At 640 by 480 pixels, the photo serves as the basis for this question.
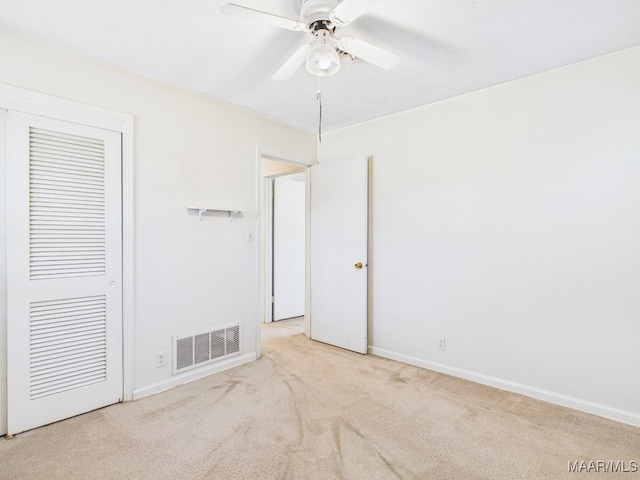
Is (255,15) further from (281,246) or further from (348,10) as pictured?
(281,246)

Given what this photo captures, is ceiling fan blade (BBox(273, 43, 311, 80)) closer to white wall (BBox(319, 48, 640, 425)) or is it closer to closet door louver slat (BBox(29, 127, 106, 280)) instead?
closet door louver slat (BBox(29, 127, 106, 280))

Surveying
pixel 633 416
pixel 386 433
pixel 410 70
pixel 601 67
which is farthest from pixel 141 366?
pixel 601 67

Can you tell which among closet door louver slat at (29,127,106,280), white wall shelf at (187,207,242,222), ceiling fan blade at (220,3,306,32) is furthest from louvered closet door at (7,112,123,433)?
ceiling fan blade at (220,3,306,32)

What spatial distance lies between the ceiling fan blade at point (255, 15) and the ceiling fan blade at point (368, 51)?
23cm

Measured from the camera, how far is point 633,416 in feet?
7.04

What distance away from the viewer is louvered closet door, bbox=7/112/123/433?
202cm

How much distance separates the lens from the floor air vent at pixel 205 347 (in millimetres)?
2752

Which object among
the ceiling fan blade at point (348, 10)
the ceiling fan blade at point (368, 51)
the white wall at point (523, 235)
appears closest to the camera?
the ceiling fan blade at point (348, 10)

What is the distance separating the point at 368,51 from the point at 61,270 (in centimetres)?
229

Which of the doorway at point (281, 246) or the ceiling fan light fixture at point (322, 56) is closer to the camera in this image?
the ceiling fan light fixture at point (322, 56)

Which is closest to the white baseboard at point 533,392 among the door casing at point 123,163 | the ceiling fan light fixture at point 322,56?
the door casing at point 123,163

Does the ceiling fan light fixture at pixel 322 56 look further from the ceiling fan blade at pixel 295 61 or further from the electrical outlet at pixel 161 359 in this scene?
the electrical outlet at pixel 161 359

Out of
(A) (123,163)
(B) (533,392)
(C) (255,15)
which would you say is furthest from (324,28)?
(B) (533,392)

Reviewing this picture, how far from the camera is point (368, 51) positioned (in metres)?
1.75
